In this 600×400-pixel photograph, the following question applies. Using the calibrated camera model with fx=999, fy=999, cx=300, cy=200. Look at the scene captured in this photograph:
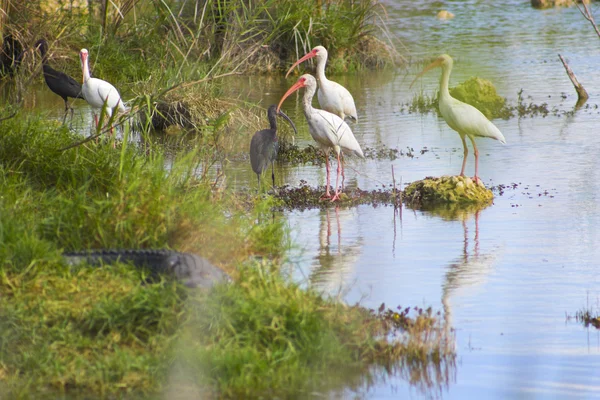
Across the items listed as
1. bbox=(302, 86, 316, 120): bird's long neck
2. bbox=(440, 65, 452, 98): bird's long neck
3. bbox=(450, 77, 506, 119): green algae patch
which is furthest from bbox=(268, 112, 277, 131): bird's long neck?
bbox=(450, 77, 506, 119): green algae patch

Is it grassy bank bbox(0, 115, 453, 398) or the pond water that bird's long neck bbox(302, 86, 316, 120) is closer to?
the pond water

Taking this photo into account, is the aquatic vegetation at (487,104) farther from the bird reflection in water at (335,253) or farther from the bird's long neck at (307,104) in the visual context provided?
the bird reflection in water at (335,253)

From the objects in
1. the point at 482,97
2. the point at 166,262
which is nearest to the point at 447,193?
the point at 166,262

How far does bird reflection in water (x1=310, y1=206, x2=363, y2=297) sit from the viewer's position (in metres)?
6.84

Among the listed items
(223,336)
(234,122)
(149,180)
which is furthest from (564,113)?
(223,336)

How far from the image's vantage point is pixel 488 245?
7.82 m

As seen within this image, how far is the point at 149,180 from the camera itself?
6.76 metres

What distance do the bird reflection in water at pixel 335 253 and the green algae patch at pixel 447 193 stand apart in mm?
639

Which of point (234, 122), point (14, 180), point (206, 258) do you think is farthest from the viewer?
point (234, 122)

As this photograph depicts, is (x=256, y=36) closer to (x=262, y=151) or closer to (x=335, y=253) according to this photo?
(x=262, y=151)

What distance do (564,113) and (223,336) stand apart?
10365mm

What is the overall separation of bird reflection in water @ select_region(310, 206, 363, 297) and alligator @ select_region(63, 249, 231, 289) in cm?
89

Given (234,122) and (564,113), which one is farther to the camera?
(564,113)

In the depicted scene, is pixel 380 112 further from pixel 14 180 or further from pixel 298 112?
pixel 14 180
